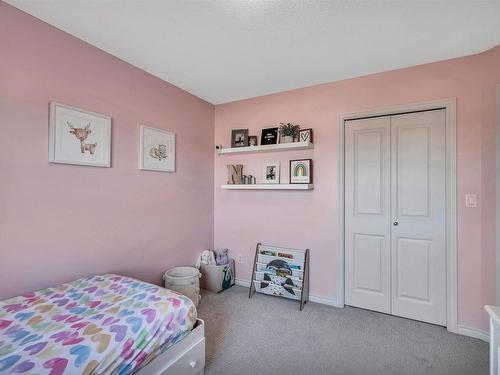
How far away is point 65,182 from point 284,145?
2.08 m

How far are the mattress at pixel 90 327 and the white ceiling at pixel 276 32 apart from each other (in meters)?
1.91

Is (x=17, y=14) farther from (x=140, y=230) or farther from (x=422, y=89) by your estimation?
(x=422, y=89)

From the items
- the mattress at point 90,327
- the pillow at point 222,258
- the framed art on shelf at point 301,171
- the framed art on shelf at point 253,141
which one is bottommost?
the pillow at point 222,258

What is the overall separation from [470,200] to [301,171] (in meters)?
1.52

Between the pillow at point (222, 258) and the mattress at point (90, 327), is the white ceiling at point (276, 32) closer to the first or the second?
the mattress at point (90, 327)

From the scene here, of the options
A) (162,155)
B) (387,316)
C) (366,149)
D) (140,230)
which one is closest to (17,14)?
(162,155)

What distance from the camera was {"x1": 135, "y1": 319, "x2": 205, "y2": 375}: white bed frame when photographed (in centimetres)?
137

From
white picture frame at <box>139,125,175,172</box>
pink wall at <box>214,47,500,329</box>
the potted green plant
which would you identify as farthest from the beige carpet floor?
the potted green plant

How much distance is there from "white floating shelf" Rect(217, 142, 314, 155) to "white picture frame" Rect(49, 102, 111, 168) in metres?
1.45

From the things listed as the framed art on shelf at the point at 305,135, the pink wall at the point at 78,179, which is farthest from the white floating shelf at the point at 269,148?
the pink wall at the point at 78,179

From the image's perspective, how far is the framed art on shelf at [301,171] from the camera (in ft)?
9.33

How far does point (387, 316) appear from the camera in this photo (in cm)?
252

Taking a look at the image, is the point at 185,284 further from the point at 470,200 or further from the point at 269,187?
the point at 470,200

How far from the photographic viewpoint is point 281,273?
2916mm
